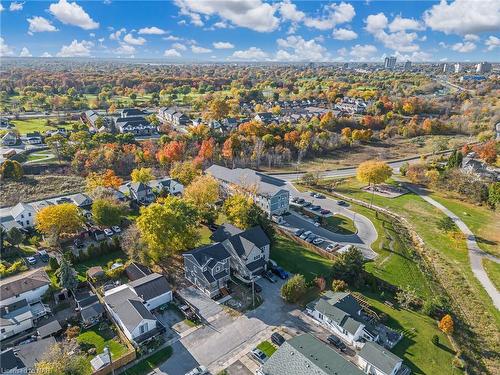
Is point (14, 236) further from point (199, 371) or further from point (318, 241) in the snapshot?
point (318, 241)

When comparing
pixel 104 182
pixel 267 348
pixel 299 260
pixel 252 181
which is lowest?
pixel 267 348

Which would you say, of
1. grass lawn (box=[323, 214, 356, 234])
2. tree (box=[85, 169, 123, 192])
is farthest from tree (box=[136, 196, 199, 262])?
grass lawn (box=[323, 214, 356, 234])

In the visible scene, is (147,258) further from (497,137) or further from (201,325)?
(497,137)

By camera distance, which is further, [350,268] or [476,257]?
[476,257]

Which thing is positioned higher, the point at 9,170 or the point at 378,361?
the point at 9,170

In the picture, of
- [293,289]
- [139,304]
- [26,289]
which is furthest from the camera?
[293,289]

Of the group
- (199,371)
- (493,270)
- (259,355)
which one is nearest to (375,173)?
(493,270)

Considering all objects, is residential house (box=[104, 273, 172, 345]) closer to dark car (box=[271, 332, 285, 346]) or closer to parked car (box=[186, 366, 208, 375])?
parked car (box=[186, 366, 208, 375])
